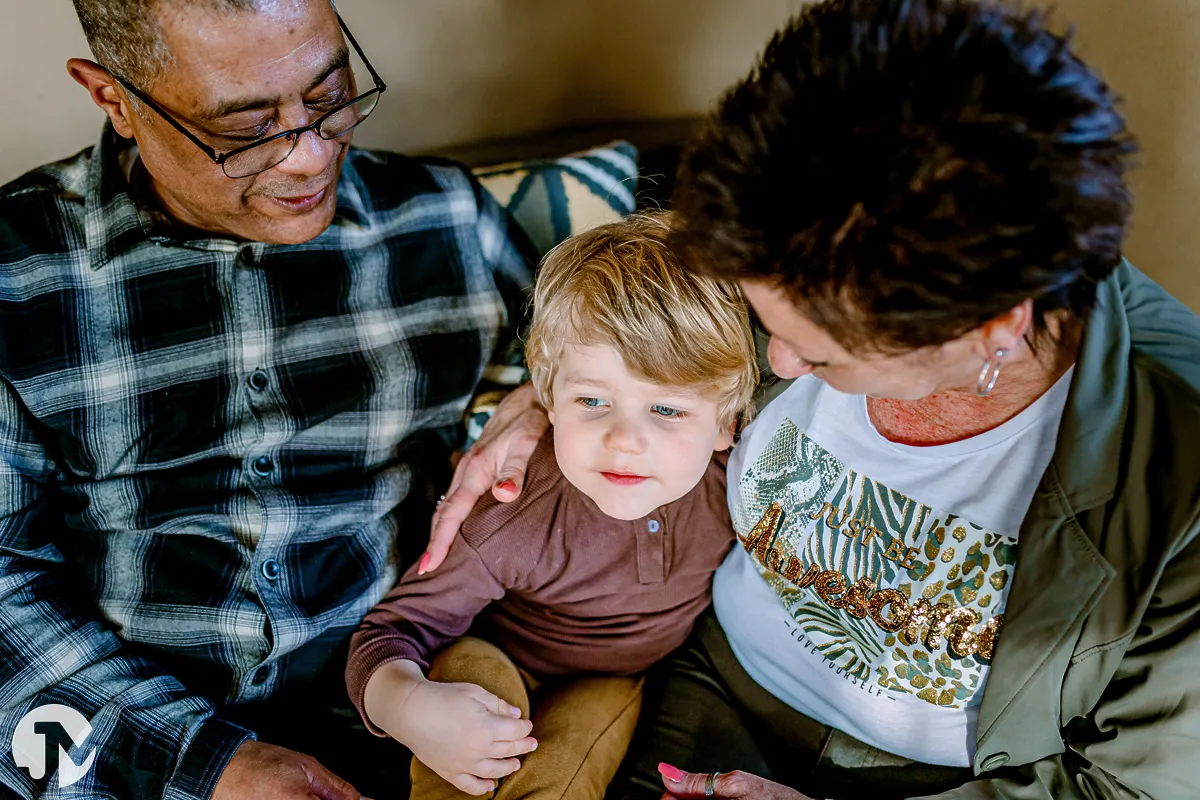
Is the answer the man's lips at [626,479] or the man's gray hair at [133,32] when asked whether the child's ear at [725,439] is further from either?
the man's gray hair at [133,32]

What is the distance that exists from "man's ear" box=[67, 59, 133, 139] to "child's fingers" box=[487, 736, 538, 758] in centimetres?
106

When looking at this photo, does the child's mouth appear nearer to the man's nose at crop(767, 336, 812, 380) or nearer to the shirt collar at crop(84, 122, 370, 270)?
the man's nose at crop(767, 336, 812, 380)

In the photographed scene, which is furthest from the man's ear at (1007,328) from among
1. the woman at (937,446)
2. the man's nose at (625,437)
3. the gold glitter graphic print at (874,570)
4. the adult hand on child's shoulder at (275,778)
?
the adult hand on child's shoulder at (275,778)

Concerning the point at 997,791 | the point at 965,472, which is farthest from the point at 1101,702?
the point at 965,472

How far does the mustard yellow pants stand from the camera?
1243 millimetres

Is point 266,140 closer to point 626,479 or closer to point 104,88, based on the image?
point 104,88

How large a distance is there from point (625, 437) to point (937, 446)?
1.29 ft

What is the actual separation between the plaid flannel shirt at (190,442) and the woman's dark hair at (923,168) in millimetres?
896

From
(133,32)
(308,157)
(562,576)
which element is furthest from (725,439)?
(133,32)

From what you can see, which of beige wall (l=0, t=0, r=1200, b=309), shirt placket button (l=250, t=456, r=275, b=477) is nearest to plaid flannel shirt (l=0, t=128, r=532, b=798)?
shirt placket button (l=250, t=456, r=275, b=477)

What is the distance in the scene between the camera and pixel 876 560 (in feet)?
3.73

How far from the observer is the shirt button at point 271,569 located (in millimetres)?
1425

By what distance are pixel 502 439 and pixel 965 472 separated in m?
0.70

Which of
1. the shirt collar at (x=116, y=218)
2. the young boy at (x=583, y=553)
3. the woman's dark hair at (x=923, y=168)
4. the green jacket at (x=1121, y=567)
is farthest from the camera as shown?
the shirt collar at (x=116, y=218)
